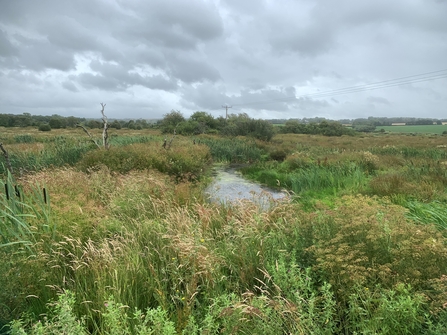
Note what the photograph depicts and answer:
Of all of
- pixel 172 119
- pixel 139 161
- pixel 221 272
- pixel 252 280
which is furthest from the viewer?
pixel 172 119

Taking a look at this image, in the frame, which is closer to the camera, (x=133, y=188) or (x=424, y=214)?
(x=424, y=214)

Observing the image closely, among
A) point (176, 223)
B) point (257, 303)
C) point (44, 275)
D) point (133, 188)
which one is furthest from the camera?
point (133, 188)

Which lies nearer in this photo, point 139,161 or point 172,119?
point 139,161

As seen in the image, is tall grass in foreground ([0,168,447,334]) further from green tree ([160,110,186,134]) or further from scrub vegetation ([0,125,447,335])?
green tree ([160,110,186,134])

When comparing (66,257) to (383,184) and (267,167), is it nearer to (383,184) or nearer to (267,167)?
(383,184)

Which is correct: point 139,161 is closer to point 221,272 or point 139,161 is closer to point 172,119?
point 221,272

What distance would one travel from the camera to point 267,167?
16.2 m

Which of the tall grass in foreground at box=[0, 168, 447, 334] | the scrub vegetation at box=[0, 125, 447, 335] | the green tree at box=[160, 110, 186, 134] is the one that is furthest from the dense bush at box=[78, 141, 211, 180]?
the green tree at box=[160, 110, 186, 134]

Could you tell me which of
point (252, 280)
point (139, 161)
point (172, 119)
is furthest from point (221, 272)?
point (172, 119)

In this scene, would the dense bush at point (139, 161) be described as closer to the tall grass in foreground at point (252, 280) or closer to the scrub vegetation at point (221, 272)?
the scrub vegetation at point (221, 272)

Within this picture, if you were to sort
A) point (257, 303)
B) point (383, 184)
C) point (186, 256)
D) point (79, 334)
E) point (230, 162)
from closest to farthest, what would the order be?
point (79, 334)
point (257, 303)
point (186, 256)
point (383, 184)
point (230, 162)

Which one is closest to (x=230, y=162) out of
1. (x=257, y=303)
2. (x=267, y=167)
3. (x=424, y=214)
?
(x=267, y=167)

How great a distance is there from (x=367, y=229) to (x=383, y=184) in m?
5.94

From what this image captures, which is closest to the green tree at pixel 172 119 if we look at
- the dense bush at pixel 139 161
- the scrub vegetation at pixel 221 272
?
the dense bush at pixel 139 161
